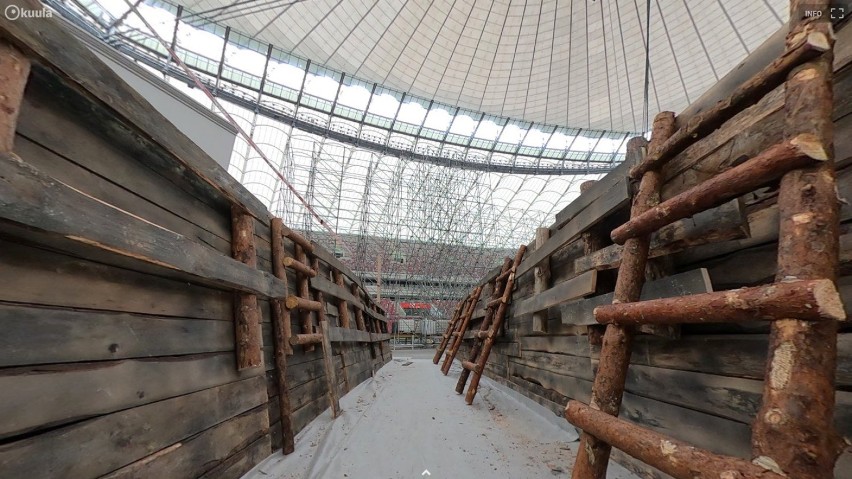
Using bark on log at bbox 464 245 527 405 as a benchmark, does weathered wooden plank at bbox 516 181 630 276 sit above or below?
above

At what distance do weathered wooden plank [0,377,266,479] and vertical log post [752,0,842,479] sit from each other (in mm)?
2118

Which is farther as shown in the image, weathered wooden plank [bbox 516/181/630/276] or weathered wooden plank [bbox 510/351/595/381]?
weathered wooden plank [bbox 510/351/595/381]

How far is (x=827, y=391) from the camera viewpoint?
880 millimetres

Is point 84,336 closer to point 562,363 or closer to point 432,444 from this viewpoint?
point 432,444

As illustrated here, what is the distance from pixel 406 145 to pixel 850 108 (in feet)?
73.1

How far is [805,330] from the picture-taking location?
0.93 metres

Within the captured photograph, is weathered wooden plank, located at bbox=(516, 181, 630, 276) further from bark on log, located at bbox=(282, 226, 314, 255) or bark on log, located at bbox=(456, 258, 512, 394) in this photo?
bark on log, located at bbox=(282, 226, 314, 255)

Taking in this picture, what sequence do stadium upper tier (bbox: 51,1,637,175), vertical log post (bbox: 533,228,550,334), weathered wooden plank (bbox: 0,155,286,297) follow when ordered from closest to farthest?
1. weathered wooden plank (bbox: 0,155,286,297)
2. vertical log post (bbox: 533,228,550,334)
3. stadium upper tier (bbox: 51,1,637,175)

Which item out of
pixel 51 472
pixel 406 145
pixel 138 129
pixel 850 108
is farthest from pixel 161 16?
pixel 850 108

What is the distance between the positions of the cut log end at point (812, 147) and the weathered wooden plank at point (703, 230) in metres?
0.33

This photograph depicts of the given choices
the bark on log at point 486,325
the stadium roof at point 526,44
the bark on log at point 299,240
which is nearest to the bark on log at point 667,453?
the bark on log at point 299,240

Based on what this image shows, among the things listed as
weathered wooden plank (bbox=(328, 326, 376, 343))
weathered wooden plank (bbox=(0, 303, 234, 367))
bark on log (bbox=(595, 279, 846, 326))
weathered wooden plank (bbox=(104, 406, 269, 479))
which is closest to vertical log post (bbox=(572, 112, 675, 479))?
bark on log (bbox=(595, 279, 846, 326))

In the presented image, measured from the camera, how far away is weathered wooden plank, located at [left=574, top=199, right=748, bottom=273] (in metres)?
1.38

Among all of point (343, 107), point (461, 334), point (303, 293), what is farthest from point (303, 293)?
point (343, 107)
